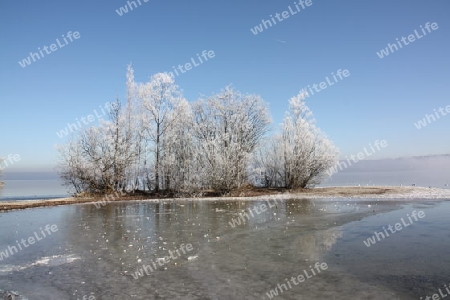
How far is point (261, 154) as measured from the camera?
43.1m

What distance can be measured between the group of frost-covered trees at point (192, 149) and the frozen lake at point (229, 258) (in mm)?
17299

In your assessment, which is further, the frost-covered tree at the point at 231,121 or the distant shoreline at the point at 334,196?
the frost-covered tree at the point at 231,121

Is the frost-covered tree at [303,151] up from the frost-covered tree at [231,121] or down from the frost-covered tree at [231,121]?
down

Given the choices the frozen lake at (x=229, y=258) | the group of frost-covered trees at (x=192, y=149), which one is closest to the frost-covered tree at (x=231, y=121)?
the group of frost-covered trees at (x=192, y=149)

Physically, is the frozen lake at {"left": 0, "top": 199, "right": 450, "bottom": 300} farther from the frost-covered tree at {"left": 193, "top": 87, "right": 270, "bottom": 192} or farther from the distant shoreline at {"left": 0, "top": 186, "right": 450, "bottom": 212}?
the frost-covered tree at {"left": 193, "top": 87, "right": 270, "bottom": 192}

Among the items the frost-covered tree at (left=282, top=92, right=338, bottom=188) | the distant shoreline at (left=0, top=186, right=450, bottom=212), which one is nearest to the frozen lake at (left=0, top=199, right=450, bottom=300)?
the distant shoreline at (left=0, top=186, right=450, bottom=212)

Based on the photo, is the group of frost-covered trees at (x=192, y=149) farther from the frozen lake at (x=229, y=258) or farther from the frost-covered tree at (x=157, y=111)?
the frozen lake at (x=229, y=258)

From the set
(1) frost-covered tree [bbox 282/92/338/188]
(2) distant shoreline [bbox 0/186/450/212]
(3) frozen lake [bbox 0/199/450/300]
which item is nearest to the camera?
(3) frozen lake [bbox 0/199/450/300]

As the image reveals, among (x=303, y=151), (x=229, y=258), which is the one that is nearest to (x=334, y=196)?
(x=303, y=151)

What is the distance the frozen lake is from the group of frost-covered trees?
17.3 metres

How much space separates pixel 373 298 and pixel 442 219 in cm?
1123

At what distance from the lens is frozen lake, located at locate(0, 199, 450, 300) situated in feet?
23.9

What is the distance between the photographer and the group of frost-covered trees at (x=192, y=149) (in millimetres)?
34125

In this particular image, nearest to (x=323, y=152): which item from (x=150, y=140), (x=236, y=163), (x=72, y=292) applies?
(x=236, y=163)
